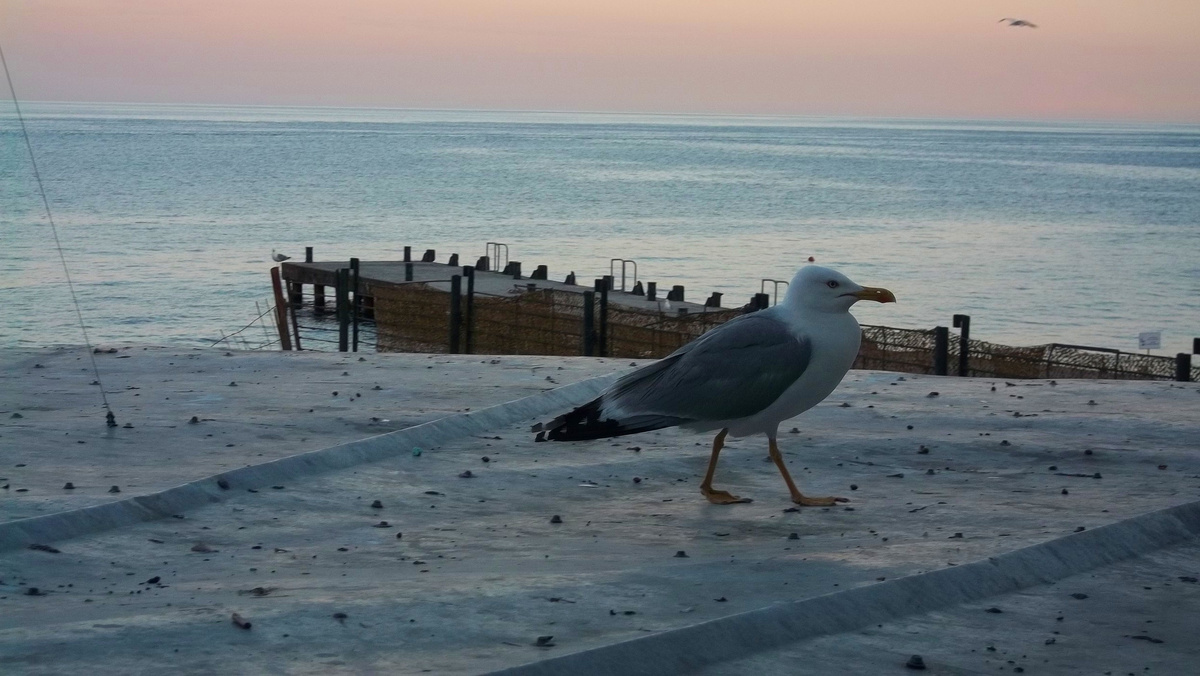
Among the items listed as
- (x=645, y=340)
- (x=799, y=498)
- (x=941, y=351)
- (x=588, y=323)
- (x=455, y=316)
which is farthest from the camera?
(x=645, y=340)

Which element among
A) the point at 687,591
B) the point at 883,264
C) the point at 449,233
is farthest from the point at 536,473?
the point at 449,233

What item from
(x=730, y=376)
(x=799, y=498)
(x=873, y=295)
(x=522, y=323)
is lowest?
(x=799, y=498)

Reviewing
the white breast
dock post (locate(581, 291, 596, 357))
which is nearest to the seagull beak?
the white breast

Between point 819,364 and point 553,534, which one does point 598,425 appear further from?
point 819,364

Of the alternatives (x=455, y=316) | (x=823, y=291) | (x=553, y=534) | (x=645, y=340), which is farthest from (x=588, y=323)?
(x=553, y=534)

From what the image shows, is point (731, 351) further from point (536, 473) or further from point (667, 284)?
point (667, 284)

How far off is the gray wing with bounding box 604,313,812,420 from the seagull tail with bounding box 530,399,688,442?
38mm

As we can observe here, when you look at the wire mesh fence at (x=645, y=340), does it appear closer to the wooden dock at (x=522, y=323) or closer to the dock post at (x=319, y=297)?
the wooden dock at (x=522, y=323)

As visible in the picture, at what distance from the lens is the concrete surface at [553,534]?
167 inches

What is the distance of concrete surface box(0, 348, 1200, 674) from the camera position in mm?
4242

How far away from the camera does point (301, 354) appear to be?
34.9 feet

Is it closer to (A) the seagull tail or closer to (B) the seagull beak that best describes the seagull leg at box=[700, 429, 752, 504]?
(A) the seagull tail

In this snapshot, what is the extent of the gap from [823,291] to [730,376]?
0.60 m

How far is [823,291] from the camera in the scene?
607 centimetres
